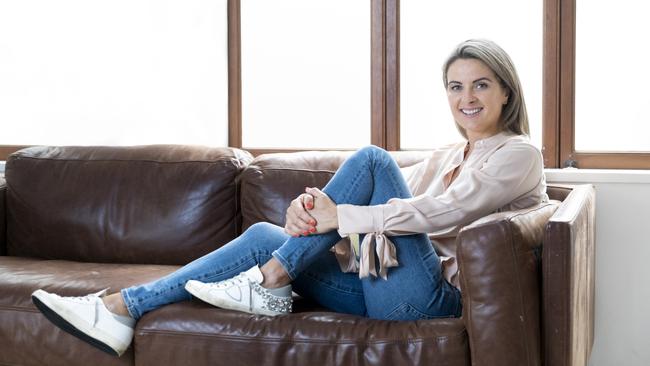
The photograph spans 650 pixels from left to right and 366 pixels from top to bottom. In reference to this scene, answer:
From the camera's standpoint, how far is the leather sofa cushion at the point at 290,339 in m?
1.75

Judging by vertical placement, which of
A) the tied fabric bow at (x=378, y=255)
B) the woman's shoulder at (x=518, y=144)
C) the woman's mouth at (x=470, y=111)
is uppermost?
the woman's mouth at (x=470, y=111)

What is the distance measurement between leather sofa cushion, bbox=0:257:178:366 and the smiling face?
1.08 m

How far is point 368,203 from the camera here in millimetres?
1966

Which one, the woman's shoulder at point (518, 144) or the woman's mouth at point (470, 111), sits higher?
the woman's mouth at point (470, 111)

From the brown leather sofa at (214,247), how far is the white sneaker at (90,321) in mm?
48

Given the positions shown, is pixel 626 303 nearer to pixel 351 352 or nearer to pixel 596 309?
pixel 596 309

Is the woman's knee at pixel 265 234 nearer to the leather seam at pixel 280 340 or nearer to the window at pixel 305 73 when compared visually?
the leather seam at pixel 280 340

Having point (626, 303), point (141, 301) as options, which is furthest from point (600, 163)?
point (141, 301)

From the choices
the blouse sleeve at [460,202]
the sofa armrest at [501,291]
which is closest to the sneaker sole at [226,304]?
the blouse sleeve at [460,202]

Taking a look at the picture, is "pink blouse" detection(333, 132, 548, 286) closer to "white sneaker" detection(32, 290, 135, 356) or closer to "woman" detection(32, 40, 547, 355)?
"woman" detection(32, 40, 547, 355)

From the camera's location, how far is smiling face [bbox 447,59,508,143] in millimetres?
2105

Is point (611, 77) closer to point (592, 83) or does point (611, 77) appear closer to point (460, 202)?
point (592, 83)

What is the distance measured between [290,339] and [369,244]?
30 centimetres

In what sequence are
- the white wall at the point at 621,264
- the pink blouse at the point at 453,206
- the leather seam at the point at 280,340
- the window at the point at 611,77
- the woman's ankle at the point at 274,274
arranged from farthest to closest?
1. the window at the point at 611,77
2. the white wall at the point at 621,264
3. the woman's ankle at the point at 274,274
4. the pink blouse at the point at 453,206
5. the leather seam at the point at 280,340
